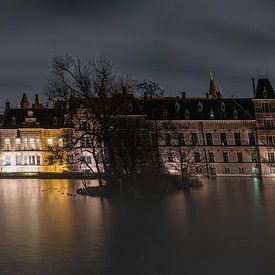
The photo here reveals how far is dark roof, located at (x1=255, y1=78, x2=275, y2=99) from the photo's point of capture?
3408 inches

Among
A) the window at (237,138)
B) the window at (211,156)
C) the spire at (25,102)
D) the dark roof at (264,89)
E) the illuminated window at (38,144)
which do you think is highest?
the spire at (25,102)

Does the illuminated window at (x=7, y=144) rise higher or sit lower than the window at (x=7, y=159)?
higher

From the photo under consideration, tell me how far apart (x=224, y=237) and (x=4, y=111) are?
81.0m

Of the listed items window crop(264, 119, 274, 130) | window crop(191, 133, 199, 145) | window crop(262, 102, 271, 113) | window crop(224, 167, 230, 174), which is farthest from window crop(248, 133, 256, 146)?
window crop(191, 133, 199, 145)

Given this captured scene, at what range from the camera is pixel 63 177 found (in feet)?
219

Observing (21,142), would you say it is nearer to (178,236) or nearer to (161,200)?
(161,200)

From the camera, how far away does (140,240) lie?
15172 mm

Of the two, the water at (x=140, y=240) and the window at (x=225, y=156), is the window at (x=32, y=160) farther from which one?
the water at (x=140, y=240)

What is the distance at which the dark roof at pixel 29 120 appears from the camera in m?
86.9

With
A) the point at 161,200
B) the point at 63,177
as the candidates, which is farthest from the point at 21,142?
the point at 161,200

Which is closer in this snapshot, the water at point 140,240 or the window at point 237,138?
the water at point 140,240

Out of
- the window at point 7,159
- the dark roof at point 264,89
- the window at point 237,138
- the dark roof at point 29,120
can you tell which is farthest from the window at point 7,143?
the dark roof at point 264,89

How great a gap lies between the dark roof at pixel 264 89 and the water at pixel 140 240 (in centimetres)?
6557

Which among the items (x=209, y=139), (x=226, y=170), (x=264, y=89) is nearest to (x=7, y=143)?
(x=209, y=139)
